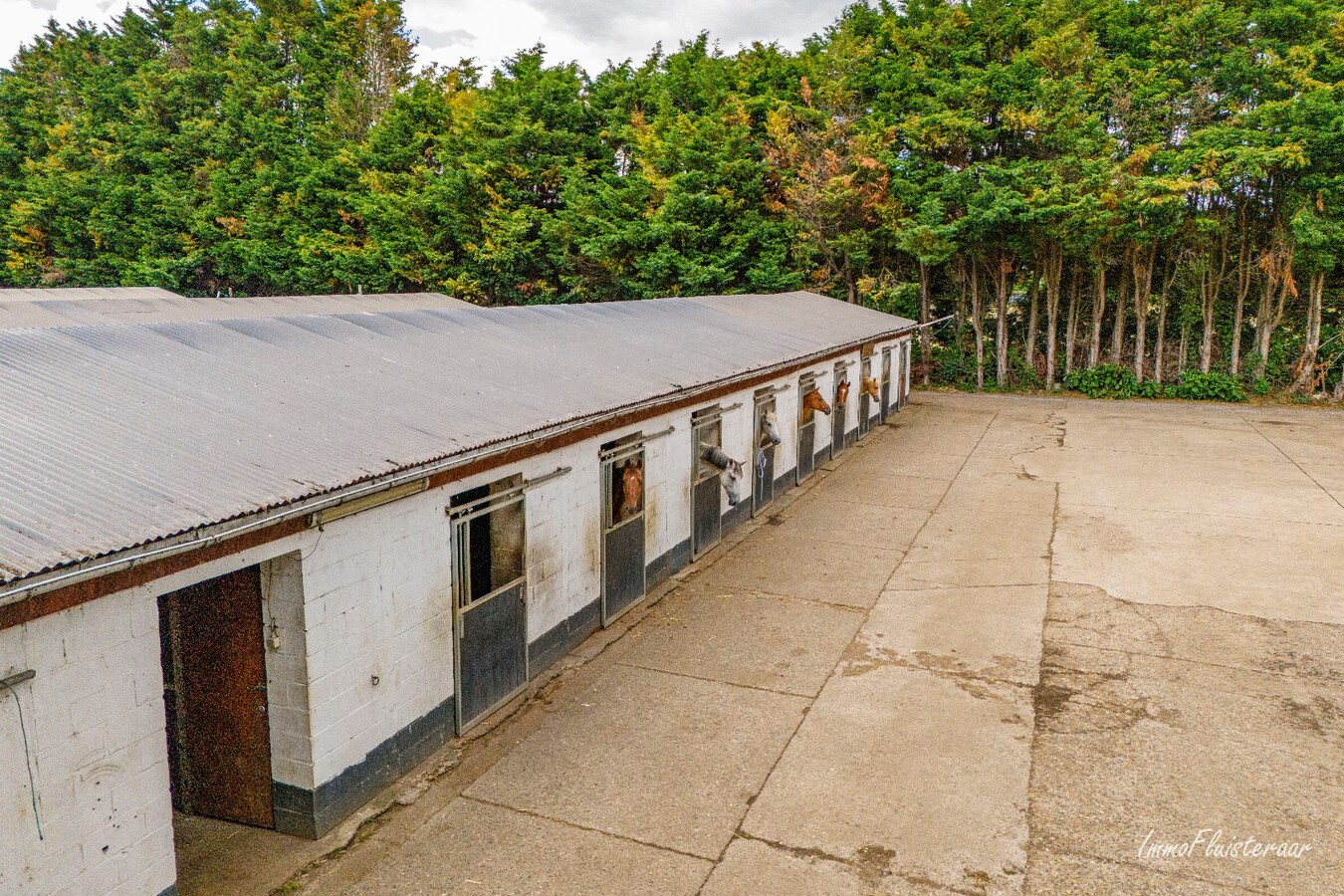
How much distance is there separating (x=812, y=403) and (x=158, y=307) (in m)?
14.4

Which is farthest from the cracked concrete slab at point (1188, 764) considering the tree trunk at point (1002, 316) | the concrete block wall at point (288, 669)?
the tree trunk at point (1002, 316)

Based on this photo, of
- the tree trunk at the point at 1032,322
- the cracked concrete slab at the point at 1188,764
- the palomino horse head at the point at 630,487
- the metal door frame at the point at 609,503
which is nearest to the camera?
the cracked concrete slab at the point at 1188,764

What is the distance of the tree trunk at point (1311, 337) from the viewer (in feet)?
68.9

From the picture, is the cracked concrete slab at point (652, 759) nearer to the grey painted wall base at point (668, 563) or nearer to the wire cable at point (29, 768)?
the grey painted wall base at point (668, 563)

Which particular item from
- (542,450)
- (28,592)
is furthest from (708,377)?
(28,592)

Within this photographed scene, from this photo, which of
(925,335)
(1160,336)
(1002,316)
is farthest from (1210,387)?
(925,335)

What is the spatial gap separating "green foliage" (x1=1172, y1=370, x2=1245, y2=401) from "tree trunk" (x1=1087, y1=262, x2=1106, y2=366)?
7.08 feet

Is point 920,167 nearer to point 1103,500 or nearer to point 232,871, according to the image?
point 1103,500

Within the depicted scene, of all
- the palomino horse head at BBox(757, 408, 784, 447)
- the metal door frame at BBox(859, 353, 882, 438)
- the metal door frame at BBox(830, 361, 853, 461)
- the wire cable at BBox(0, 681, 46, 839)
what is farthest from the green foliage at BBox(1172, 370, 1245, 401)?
the wire cable at BBox(0, 681, 46, 839)

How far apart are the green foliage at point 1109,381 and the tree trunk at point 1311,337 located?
359cm

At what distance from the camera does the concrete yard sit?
518 centimetres

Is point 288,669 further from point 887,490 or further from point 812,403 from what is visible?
point 887,490

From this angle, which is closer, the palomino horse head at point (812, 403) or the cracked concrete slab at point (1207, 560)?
the cracked concrete slab at point (1207, 560)

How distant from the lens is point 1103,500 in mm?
13180
